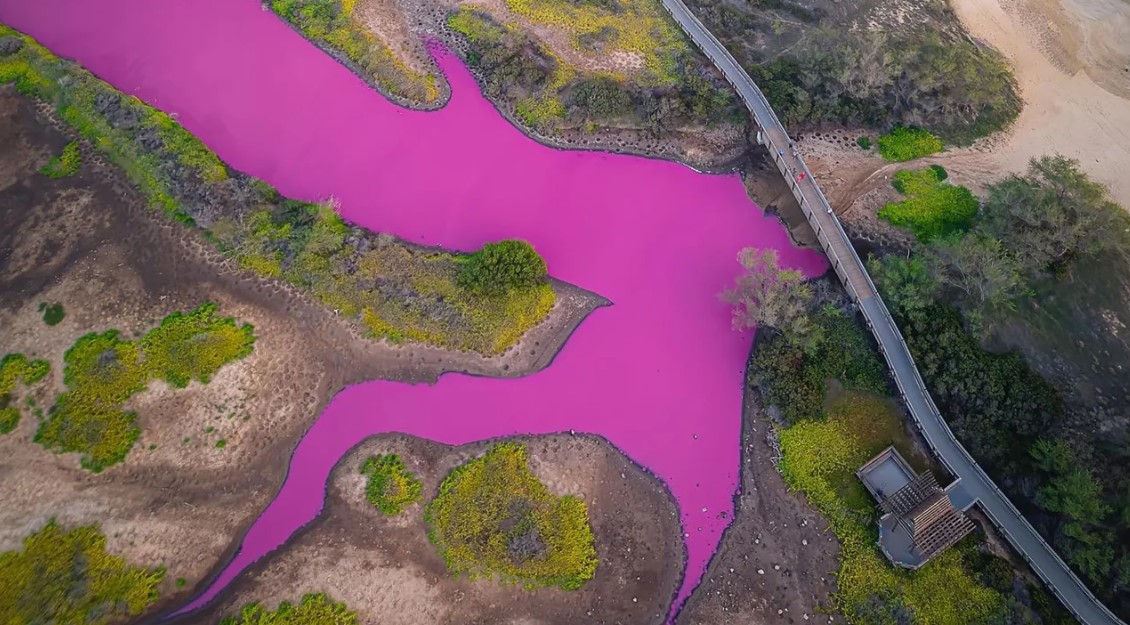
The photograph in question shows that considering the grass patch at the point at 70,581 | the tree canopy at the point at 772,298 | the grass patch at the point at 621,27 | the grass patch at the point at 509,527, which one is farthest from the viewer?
the grass patch at the point at 621,27

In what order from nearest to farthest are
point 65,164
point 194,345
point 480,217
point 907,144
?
1. point 194,345
2. point 480,217
3. point 65,164
4. point 907,144

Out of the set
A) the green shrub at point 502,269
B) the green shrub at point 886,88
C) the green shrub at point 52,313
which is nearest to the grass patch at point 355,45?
the green shrub at point 502,269

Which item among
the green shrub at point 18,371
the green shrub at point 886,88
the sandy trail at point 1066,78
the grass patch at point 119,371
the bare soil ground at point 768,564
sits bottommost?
the green shrub at point 18,371

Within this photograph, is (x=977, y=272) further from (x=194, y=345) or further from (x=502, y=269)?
(x=194, y=345)

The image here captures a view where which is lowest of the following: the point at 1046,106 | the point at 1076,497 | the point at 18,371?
the point at 18,371

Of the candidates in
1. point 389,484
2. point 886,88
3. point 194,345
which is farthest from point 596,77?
point 194,345

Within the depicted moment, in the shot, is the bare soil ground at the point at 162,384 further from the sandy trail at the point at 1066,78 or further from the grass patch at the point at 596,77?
the sandy trail at the point at 1066,78

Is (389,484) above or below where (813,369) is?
below

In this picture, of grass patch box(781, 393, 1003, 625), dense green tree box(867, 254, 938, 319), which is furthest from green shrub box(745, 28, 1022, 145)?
grass patch box(781, 393, 1003, 625)
